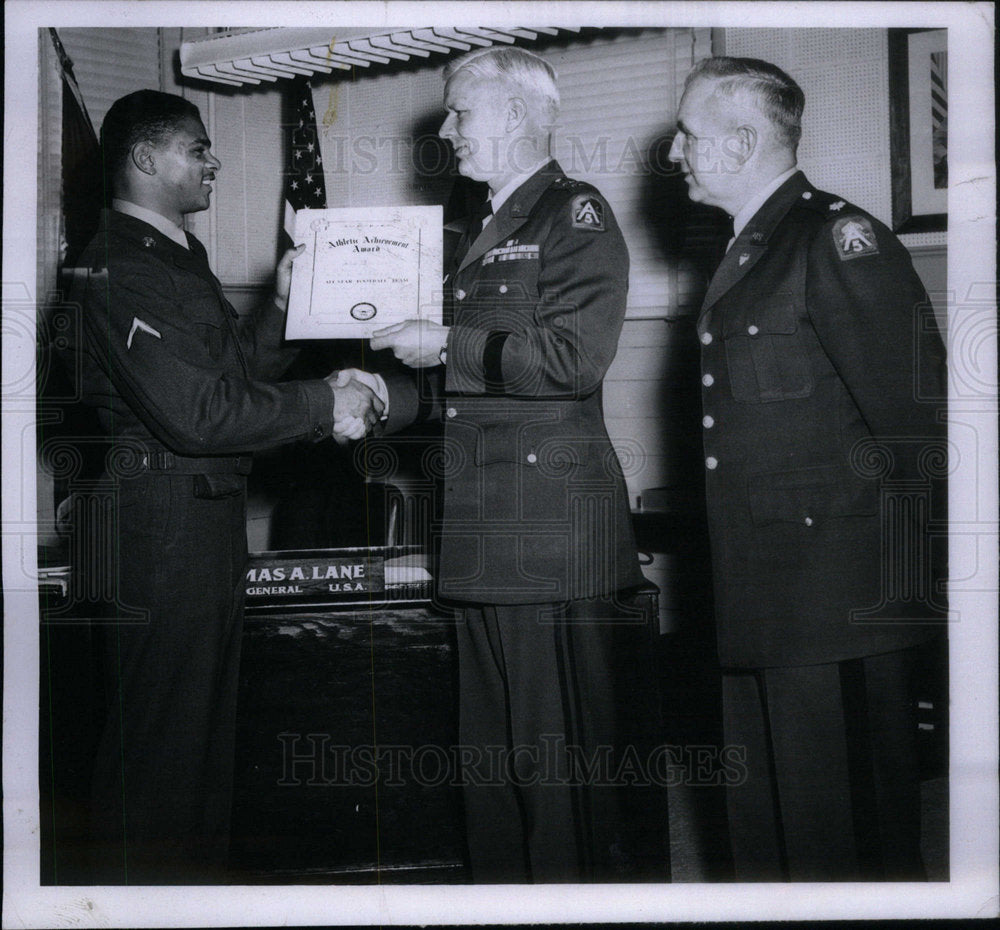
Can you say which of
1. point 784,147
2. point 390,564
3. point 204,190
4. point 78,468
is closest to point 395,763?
point 390,564

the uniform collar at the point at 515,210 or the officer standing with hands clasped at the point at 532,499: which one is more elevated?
the uniform collar at the point at 515,210

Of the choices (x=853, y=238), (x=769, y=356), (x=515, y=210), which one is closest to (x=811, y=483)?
(x=769, y=356)

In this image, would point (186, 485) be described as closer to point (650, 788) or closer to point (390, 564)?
point (390, 564)

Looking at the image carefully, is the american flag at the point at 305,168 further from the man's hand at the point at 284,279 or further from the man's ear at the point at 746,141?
the man's ear at the point at 746,141

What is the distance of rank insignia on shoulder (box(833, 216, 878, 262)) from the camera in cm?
181

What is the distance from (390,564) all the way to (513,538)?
0.34 meters

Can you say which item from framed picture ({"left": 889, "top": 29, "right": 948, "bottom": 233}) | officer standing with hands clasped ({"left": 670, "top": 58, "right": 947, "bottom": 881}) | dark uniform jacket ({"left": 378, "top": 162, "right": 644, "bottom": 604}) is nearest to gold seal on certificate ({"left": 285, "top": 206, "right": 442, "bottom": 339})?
dark uniform jacket ({"left": 378, "top": 162, "right": 644, "bottom": 604})

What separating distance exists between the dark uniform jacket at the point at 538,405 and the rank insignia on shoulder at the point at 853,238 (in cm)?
45

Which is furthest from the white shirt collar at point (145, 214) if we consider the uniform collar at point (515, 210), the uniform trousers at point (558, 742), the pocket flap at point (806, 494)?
the pocket flap at point (806, 494)

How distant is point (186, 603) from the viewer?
6.64 feet

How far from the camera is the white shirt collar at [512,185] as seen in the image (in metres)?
1.99

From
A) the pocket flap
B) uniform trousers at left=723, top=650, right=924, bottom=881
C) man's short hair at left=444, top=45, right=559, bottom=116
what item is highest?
man's short hair at left=444, top=45, right=559, bottom=116

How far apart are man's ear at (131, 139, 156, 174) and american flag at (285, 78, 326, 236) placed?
318mm

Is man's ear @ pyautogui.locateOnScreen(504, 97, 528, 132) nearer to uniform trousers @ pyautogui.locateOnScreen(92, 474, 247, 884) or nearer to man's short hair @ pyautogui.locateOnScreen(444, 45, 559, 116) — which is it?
man's short hair @ pyautogui.locateOnScreen(444, 45, 559, 116)
